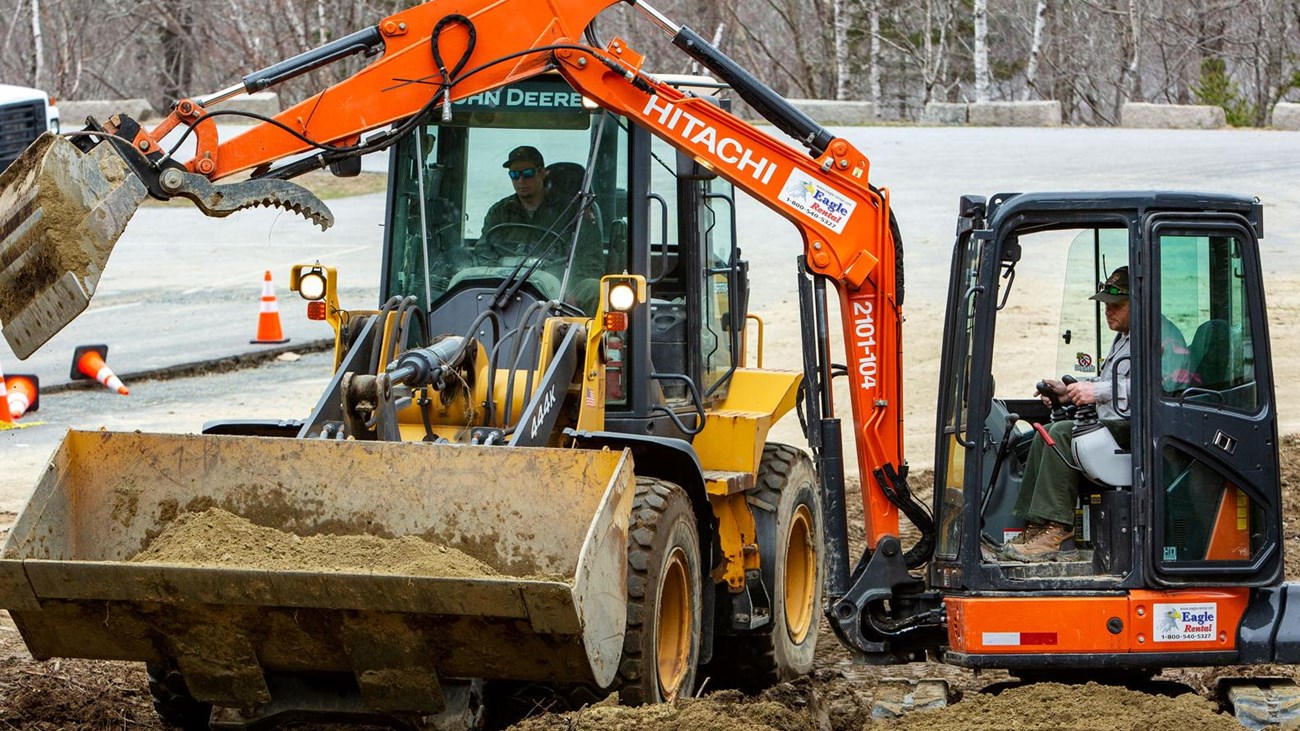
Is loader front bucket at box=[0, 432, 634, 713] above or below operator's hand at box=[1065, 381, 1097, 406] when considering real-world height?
below

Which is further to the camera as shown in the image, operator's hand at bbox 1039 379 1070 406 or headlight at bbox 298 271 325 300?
headlight at bbox 298 271 325 300

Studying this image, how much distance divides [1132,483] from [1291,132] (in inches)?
908

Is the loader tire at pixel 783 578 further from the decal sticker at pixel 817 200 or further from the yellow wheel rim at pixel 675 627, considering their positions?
the decal sticker at pixel 817 200

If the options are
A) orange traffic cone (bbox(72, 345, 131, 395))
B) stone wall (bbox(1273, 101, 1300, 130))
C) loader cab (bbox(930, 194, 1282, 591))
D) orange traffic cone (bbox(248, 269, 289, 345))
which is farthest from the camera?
stone wall (bbox(1273, 101, 1300, 130))

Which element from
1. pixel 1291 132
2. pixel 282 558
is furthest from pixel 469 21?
pixel 1291 132

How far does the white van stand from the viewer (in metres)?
18.6

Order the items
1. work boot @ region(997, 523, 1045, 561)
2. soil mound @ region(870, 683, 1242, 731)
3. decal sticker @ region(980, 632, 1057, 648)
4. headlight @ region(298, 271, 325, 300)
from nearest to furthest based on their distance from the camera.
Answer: soil mound @ region(870, 683, 1242, 731), decal sticker @ region(980, 632, 1057, 648), work boot @ region(997, 523, 1045, 561), headlight @ region(298, 271, 325, 300)

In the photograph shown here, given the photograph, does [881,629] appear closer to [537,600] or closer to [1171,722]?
[1171,722]

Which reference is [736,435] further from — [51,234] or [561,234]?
[51,234]

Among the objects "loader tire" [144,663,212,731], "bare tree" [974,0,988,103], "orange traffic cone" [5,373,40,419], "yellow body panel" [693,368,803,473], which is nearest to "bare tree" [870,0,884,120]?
"bare tree" [974,0,988,103]

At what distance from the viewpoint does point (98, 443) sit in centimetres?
621

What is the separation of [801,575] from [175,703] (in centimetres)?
328

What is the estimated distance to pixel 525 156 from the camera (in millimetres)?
7434

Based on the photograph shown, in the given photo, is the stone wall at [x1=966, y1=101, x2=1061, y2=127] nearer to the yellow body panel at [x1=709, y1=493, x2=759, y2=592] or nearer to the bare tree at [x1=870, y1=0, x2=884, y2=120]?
the bare tree at [x1=870, y1=0, x2=884, y2=120]
